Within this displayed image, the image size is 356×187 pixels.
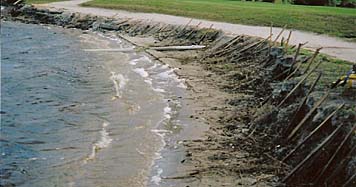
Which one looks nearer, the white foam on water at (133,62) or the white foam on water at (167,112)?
the white foam on water at (167,112)

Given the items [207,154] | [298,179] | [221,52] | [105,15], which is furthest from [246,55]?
[105,15]

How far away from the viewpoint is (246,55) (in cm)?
2164

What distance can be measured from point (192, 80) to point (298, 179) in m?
9.77

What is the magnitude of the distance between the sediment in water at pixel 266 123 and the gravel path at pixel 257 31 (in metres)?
1.27

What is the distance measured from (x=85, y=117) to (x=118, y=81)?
469 centimetres

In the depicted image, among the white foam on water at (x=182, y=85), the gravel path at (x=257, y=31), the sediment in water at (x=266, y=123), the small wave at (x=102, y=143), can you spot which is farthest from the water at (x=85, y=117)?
the gravel path at (x=257, y=31)

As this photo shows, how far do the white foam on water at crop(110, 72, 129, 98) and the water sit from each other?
33mm

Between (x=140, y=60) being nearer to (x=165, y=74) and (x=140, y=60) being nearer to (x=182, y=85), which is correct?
(x=165, y=74)

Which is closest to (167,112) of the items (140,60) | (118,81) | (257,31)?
(118,81)

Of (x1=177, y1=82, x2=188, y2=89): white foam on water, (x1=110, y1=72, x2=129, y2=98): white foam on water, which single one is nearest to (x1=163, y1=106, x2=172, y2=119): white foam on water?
(x1=110, y1=72, x2=129, y2=98): white foam on water

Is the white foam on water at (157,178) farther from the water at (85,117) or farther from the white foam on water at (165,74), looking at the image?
the white foam on water at (165,74)

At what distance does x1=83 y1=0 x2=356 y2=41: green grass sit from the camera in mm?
25131

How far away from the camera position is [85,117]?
645 inches

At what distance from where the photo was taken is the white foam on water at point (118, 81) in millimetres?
19547
